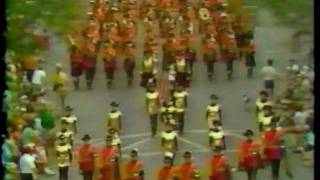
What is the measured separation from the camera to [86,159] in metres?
4.98

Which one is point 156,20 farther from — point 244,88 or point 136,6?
point 244,88

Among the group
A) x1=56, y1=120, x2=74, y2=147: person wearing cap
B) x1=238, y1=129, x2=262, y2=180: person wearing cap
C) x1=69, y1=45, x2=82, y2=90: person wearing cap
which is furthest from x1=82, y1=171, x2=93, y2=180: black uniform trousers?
x1=238, y1=129, x2=262, y2=180: person wearing cap

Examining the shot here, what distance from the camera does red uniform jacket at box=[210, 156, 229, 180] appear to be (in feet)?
16.2

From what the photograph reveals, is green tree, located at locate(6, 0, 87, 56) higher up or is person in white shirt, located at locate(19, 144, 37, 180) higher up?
green tree, located at locate(6, 0, 87, 56)

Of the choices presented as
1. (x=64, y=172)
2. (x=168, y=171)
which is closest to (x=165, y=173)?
(x=168, y=171)

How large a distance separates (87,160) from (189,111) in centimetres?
54

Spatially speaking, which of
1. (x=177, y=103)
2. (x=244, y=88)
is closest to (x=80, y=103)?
(x=177, y=103)

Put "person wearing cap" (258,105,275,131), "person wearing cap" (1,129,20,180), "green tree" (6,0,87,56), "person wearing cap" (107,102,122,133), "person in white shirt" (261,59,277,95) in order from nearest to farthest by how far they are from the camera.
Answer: "green tree" (6,0,87,56)
"person wearing cap" (1,129,20,180)
"person wearing cap" (258,105,275,131)
"person in white shirt" (261,59,277,95)
"person wearing cap" (107,102,122,133)

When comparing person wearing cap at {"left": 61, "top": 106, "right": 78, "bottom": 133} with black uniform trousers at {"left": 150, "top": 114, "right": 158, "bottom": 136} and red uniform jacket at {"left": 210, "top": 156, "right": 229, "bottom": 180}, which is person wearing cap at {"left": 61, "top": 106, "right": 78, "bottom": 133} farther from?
red uniform jacket at {"left": 210, "top": 156, "right": 229, "bottom": 180}

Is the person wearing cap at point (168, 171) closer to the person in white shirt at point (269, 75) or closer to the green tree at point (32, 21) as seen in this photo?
the person in white shirt at point (269, 75)

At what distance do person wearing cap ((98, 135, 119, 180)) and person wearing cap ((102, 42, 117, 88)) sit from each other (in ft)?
1.12

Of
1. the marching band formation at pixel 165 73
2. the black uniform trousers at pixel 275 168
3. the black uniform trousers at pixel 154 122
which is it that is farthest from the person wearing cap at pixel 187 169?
the black uniform trousers at pixel 275 168

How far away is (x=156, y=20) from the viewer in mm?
4984

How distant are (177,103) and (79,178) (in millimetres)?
579
